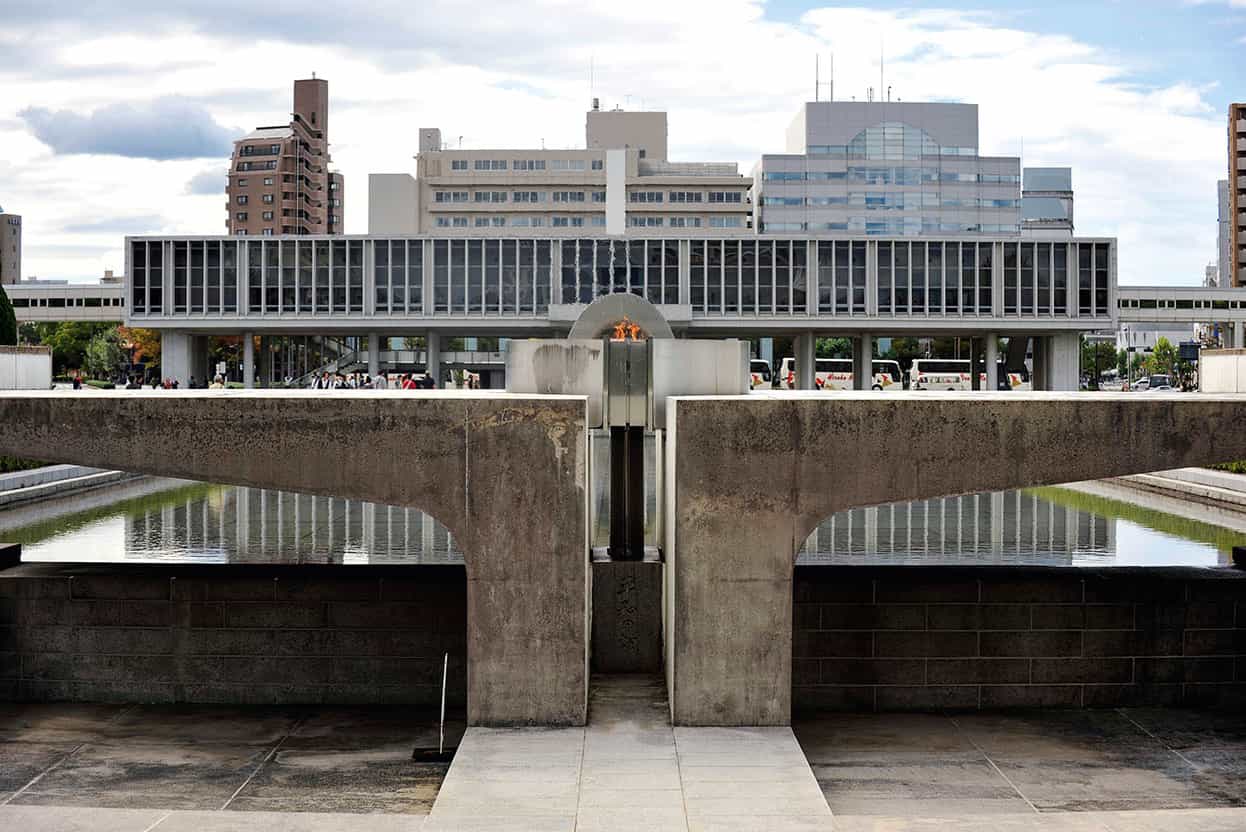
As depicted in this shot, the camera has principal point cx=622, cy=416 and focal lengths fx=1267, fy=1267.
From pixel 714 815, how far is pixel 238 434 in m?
6.04

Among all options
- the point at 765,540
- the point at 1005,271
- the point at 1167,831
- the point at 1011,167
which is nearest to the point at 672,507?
the point at 765,540

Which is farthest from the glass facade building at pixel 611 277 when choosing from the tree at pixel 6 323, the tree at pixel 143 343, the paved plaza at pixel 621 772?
the paved plaza at pixel 621 772

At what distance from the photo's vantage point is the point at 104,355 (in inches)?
4323

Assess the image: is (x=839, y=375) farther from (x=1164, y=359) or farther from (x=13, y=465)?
(x=1164, y=359)

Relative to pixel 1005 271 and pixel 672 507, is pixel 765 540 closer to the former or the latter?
pixel 672 507

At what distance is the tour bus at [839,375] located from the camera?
76688 mm

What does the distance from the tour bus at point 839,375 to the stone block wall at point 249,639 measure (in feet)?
206

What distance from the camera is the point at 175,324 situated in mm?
77312

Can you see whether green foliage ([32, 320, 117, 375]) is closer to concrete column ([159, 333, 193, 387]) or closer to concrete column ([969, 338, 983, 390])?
concrete column ([159, 333, 193, 387])

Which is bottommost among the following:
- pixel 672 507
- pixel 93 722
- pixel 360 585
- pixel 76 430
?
pixel 93 722

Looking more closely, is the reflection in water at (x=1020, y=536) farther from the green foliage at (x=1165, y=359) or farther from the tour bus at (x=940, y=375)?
the green foliage at (x=1165, y=359)

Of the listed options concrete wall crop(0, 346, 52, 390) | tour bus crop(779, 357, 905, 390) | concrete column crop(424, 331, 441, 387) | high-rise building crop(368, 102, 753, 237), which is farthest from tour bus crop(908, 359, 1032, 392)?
concrete wall crop(0, 346, 52, 390)

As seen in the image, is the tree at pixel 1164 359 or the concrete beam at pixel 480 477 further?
the tree at pixel 1164 359

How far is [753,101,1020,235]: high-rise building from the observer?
125750 mm
